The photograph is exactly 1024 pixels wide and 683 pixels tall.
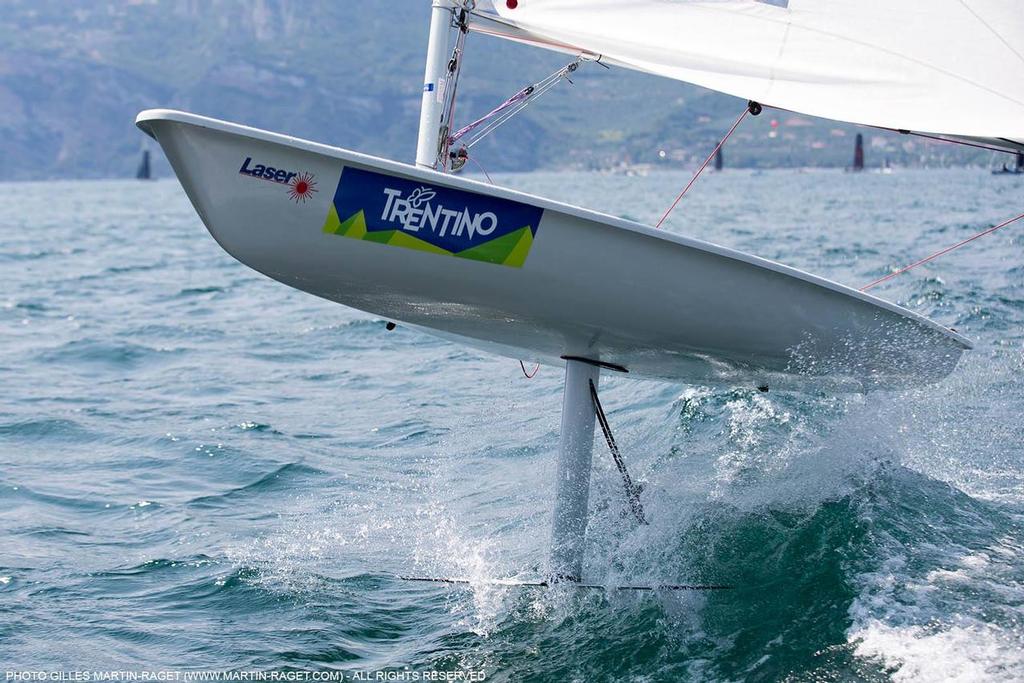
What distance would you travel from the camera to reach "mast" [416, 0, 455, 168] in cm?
549

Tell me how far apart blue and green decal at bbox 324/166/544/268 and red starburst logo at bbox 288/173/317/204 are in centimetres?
9

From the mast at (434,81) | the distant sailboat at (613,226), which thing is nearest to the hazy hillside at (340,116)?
the mast at (434,81)

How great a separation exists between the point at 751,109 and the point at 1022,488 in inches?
104

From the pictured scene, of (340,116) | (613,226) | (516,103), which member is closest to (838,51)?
(613,226)

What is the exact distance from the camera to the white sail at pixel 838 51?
482 cm

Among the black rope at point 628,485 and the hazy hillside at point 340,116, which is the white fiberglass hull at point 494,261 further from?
the hazy hillside at point 340,116

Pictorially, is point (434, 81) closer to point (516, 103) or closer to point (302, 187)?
point (516, 103)

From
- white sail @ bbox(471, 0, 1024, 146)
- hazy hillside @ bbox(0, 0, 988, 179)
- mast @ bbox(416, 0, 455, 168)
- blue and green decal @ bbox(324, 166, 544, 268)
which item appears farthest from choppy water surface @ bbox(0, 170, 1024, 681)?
hazy hillside @ bbox(0, 0, 988, 179)

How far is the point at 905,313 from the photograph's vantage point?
485cm

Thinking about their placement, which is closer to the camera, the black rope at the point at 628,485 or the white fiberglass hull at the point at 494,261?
the white fiberglass hull at the point at 494,261

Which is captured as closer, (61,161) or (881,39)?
(881,39)

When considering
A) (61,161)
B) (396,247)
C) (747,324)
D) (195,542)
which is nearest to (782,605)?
(747,324)

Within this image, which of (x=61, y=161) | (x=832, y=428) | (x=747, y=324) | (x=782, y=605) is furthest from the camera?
(x=61, y=161)

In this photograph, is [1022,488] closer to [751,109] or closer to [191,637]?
[751,109]
